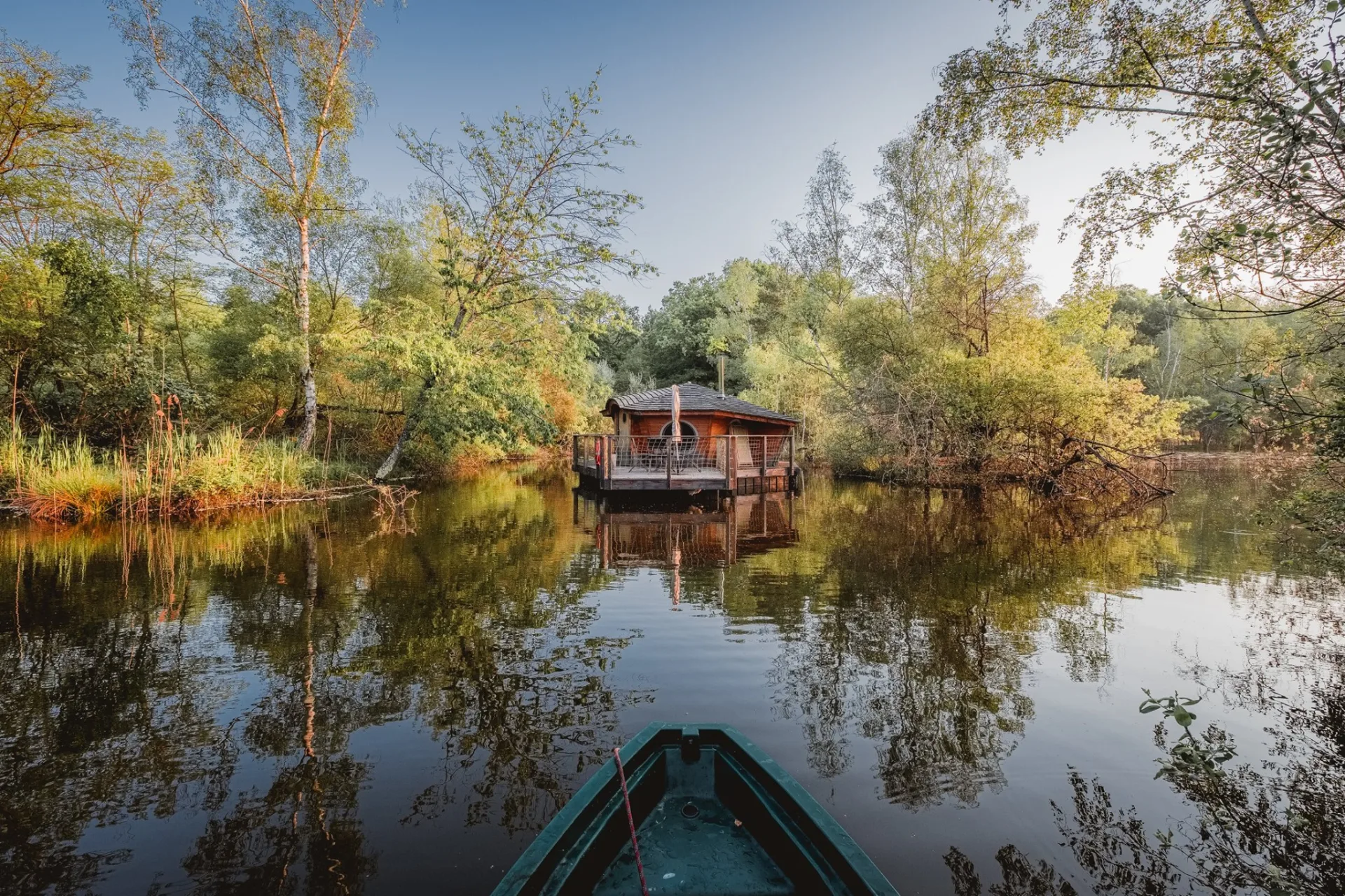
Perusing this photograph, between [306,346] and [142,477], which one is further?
[306,346]

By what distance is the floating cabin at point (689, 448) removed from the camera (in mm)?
15766

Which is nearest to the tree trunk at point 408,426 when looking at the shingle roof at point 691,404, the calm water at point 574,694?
the shingle roof at point 691,404

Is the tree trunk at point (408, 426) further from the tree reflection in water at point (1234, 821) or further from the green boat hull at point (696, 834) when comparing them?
the tree reflection in water at point (1234, 821)

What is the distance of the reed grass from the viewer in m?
10.7

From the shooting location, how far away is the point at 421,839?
2.90 metres

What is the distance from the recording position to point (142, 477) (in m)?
11.5

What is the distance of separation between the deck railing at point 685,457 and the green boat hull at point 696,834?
12.4m

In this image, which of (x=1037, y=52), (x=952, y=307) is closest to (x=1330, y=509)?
(x=1037, y=52)

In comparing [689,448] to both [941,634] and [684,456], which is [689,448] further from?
[941,634]

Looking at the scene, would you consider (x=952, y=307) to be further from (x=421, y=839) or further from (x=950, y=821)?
(x=421, y=839)

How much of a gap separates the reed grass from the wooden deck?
7594 millimetres

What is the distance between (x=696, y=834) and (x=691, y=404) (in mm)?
17652

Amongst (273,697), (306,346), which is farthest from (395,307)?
(273,697)

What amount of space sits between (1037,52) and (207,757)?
32.8 ft
